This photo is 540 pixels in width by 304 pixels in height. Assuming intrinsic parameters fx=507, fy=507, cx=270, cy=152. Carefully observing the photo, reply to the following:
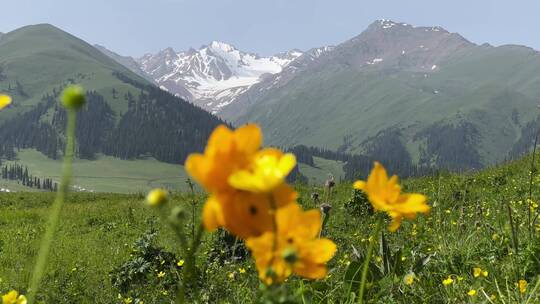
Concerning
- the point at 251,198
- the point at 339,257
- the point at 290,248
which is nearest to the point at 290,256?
the point at 290,248

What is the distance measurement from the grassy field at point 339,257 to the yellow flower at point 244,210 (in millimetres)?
126

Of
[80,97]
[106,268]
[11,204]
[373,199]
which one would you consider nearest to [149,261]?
[106,268]

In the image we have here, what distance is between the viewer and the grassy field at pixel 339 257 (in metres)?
3.28

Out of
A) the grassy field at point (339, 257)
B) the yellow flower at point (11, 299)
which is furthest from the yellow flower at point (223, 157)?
the yellow flower at point (11, 299)

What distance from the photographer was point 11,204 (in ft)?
75.3

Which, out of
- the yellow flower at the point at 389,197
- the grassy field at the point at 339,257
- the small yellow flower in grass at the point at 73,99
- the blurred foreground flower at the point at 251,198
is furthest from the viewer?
the grassy field at the point at 339,257

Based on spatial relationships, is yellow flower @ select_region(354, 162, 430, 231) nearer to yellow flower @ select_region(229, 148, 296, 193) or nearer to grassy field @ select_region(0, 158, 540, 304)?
grassy field @ select_region(0, 158, 540, 304)

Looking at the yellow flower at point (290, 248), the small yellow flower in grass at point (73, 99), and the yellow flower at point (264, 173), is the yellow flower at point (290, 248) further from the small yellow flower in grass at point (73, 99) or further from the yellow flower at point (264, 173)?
the small yellow flower in grass at point (73, 99)

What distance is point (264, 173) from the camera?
0.86 metres

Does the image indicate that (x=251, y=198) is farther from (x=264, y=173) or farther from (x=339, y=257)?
(x=339, y=257)

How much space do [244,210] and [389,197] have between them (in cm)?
67

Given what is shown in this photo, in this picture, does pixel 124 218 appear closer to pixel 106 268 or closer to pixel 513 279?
pixel 106 268

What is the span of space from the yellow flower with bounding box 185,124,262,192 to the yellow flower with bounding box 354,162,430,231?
53 cm

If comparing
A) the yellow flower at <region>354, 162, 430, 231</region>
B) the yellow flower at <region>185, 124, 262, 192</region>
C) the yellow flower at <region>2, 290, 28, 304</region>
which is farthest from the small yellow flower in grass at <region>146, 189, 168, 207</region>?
the yellow flower at <region>2, 290, 28, 304</region>
